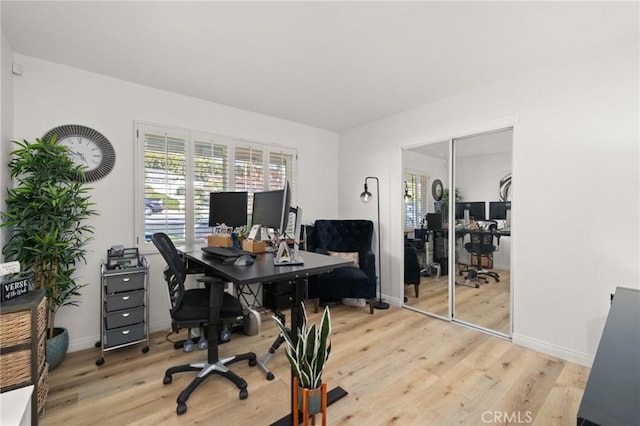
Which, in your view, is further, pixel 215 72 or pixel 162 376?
pixel 215 72

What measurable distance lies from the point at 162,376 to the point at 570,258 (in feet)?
11.2

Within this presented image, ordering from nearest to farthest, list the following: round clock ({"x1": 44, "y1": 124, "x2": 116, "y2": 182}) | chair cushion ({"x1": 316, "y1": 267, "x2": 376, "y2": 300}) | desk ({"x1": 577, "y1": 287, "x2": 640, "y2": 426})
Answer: desk ({"x1": 577, "y1": 287, "x2": 640, "y2": 426}) → round clock ({"x1": 44, "y1": 124, "x2": 116, "y2": 182}) → chair cushion ({"x1": 316, "y1": 267, "x2": 376, "y2": 300})

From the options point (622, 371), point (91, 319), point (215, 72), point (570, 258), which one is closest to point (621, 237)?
point (570, 258)

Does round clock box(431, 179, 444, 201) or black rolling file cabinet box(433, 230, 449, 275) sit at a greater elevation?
round clock box(431, 179, 444, 201)

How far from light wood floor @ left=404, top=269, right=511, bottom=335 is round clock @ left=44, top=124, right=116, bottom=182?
12.2ft

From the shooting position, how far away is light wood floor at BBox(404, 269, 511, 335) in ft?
9.71

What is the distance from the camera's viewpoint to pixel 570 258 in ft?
7.98

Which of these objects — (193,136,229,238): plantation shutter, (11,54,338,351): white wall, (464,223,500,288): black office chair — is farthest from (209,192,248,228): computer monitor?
(464,223,500,288): black office chair

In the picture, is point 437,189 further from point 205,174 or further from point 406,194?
point 205,174

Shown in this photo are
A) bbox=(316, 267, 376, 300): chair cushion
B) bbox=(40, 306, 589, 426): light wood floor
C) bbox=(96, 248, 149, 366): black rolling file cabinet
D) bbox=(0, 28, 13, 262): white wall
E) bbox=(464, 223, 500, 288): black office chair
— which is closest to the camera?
bbox=(40, 306, 589, 426): light wood floor

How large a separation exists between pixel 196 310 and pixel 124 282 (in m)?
1.00

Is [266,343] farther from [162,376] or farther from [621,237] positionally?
[621,237]

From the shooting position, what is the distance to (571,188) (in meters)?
2.42

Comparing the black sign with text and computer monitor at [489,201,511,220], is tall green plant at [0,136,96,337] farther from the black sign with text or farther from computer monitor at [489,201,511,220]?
computer monitor at [489,201,511,220]
